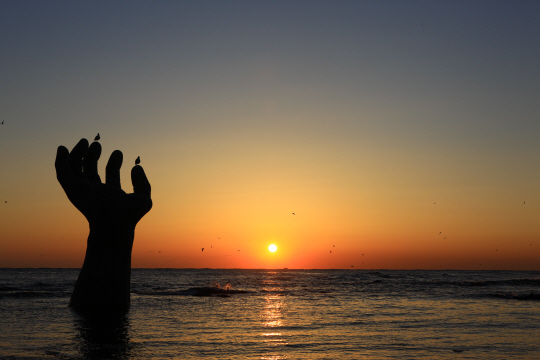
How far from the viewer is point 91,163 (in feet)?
56.9

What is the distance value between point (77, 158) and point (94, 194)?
4.66ft

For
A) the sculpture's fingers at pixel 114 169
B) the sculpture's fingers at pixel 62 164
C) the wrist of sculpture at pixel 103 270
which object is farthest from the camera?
the sculpture's fingers at pixel 114 169

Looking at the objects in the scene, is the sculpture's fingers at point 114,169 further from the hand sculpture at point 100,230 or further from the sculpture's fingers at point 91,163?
the hand sculpture at point 100,230

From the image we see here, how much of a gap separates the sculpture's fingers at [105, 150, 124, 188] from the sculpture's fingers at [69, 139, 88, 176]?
122cm

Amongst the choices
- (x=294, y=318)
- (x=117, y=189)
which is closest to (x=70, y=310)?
(x=117, y=189)

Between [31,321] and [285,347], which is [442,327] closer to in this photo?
[285,347]

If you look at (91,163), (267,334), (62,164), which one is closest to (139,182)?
(91,163)

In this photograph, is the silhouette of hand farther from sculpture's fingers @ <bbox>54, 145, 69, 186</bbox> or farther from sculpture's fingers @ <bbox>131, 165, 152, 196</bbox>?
sculpture's fingers @ <bbox>131, 165, 152, 196</bbox>

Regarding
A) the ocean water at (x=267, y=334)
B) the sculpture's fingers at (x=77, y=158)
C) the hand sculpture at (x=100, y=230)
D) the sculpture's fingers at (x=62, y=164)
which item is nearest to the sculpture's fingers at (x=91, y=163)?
the hand sculpture at (x=100, y=230)

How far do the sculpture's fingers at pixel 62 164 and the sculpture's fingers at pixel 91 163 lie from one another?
0.93 metres

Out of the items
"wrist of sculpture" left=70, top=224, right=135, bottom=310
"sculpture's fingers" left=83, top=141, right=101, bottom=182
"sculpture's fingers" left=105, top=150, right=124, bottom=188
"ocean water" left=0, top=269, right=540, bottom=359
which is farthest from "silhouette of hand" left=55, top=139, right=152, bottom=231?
"ocean water" left=0, top=269, right=540, bottom=359

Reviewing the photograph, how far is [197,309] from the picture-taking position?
66.0 ft

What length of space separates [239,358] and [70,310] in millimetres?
9528

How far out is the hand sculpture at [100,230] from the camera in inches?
645
